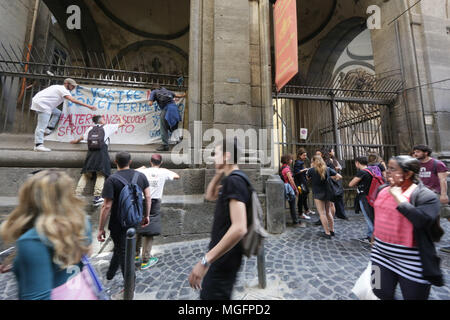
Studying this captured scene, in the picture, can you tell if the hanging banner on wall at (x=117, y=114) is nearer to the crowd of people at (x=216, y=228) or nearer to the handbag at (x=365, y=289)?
the crowd of people at (x=216, y=228)

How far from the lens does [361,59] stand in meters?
11.2

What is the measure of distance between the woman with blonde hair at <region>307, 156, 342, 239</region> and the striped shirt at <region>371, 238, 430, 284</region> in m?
2.39

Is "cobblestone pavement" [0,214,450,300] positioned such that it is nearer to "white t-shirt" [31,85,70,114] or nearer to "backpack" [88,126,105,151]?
"backpack" [88,126,105,151]

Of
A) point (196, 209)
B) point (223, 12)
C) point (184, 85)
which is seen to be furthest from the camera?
point (184, 85)

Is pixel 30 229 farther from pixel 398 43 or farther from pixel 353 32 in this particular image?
pixel 353 32

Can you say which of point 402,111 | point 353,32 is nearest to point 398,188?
point 402,111

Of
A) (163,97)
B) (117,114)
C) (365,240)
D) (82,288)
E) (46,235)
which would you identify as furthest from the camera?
(117,114)

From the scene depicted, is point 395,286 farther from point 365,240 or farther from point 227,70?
point 227,70

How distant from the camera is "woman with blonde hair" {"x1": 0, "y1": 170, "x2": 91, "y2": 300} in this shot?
903mm

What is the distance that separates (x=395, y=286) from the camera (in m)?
1.52

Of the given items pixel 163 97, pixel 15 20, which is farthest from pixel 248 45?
pixel 15 20

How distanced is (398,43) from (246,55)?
17.1 ft

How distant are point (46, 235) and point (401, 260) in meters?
2.15

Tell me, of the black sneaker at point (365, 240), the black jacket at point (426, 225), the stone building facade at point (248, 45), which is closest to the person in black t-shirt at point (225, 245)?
the black jacket at point (426, 225)
